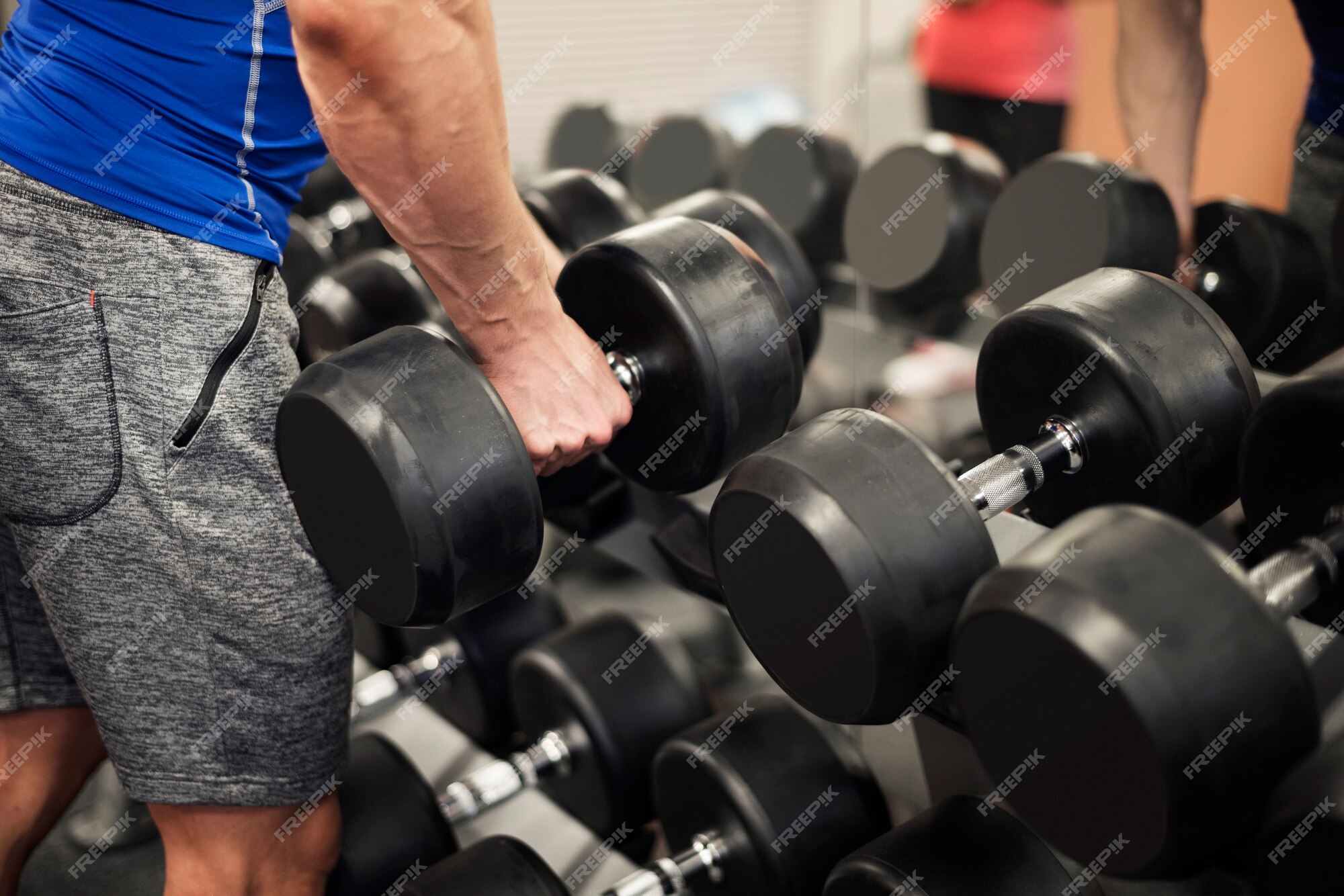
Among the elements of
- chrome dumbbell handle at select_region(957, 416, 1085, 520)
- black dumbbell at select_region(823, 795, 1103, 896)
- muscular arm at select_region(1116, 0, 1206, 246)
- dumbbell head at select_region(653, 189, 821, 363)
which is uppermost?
muscular arm at select_region(1116, 0, 1206, 246)

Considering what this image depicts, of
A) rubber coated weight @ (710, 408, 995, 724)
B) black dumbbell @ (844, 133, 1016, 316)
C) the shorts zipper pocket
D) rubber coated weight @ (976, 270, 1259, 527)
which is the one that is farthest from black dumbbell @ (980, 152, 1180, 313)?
the shorts zipper pocket

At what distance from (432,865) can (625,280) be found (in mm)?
643

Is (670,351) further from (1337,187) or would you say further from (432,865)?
(1337,187)

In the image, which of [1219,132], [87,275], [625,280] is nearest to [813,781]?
[625,280]

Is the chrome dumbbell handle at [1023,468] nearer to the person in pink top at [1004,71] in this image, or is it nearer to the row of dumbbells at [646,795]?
the row of dumbbells at [646,795]

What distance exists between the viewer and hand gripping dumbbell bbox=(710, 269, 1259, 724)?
72cm

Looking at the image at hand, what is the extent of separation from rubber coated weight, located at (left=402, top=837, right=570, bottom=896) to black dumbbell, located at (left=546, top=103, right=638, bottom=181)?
162 cm

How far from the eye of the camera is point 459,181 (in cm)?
79

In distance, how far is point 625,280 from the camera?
994 mm

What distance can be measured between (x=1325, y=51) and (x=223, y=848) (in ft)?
4.71

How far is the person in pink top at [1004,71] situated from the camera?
2275 millimetres

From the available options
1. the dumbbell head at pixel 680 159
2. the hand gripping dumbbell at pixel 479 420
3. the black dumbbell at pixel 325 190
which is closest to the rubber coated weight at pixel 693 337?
the hand gripping dumbbell at pixel 479 420

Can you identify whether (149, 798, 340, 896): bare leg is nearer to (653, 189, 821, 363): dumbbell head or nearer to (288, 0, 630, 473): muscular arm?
(288, 0, 630, 473): muscular arm

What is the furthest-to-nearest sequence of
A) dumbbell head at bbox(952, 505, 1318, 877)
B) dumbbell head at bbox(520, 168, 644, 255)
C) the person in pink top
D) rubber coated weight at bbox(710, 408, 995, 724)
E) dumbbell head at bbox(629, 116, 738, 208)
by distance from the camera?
the person in pink top → dumbbell head at bbox(629, 116, 738, 208) → dumbbell head at bbox(520, 168, 644, 255) → rubber coated weight at bbox(710, 408, 995, 724) → dumbbell head at bbox(952, 505, 1318, 877)
